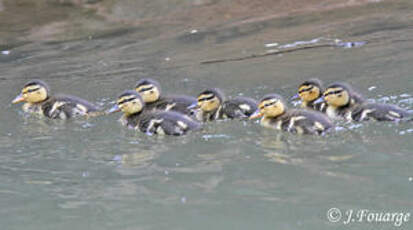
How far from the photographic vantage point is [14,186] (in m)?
3.91

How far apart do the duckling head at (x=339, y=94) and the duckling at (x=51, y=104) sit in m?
1.80

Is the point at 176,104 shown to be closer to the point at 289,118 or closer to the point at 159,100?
the point at 159,100

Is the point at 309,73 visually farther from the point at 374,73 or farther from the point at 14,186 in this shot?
the point at 14,186

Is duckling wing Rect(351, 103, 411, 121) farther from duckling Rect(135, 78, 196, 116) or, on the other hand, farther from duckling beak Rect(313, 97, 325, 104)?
duckling Rect(135, 78, 196, 116)

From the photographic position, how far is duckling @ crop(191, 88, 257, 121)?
16.8 feet

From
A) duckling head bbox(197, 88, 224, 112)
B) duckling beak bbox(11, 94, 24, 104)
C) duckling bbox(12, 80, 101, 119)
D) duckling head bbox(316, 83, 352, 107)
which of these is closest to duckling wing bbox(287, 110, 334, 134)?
duckling head bbox(316, 83, 352, 107)

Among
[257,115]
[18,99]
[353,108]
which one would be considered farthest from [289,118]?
[18,99]

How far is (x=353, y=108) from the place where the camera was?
4895 millimetres

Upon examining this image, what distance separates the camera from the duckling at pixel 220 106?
5.13 m

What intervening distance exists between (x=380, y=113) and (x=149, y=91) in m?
1.88

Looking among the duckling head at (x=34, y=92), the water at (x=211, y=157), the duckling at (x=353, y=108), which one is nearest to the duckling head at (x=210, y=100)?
the water at (x=211, y=157)

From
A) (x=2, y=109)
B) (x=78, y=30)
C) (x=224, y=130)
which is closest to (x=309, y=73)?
(x=224, y=130)

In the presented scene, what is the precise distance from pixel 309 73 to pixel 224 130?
1726mm

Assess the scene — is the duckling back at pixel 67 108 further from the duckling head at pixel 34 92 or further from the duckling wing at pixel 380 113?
the duckling wing at pixel 380 113
